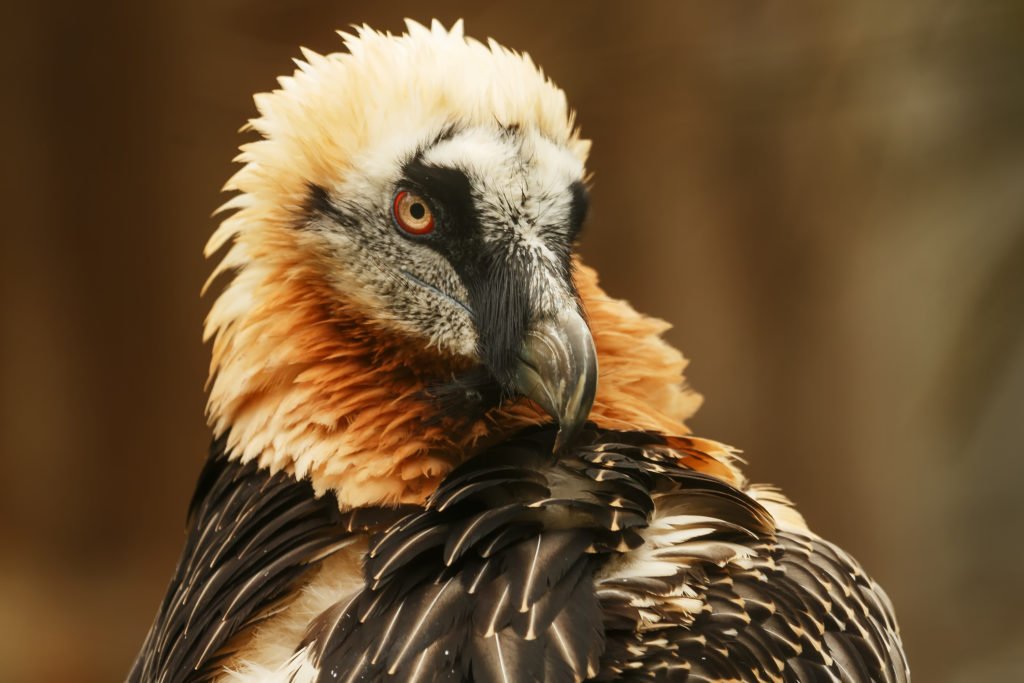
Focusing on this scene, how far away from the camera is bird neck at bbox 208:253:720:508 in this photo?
2.10m

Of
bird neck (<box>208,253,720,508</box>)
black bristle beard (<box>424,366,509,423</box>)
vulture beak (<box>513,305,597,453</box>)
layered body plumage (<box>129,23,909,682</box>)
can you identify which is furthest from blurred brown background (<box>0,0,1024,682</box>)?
vulture beak (<box>513,305,597,453</box>)

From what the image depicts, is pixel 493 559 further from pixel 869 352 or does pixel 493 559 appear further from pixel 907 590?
pixel 907 590

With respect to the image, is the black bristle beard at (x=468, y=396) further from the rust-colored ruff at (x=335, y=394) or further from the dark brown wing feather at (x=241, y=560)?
the dark brown wing feather at (x=241, y=560)

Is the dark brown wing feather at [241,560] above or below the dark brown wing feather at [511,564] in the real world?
below

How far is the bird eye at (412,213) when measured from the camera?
2.24 metres

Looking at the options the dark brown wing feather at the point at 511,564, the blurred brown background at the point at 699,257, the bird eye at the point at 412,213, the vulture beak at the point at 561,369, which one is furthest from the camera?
the blurred brown background at the point at 699,257

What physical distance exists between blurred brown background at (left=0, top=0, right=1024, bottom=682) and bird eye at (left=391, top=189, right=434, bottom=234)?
11.1 feet

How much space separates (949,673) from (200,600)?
184 inches

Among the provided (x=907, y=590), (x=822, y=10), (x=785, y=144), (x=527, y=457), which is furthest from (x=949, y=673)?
(x=527, y=457)

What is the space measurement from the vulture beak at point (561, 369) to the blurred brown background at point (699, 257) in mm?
3605

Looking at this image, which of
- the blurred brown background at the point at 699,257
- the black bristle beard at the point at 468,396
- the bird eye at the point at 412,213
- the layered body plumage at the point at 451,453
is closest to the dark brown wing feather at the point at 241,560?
the layered body plumage at the point at 451,453

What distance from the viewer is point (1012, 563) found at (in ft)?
18.5

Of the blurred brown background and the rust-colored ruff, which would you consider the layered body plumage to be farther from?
the blurred brown background

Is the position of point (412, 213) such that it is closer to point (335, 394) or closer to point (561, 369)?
point (335, 394)
